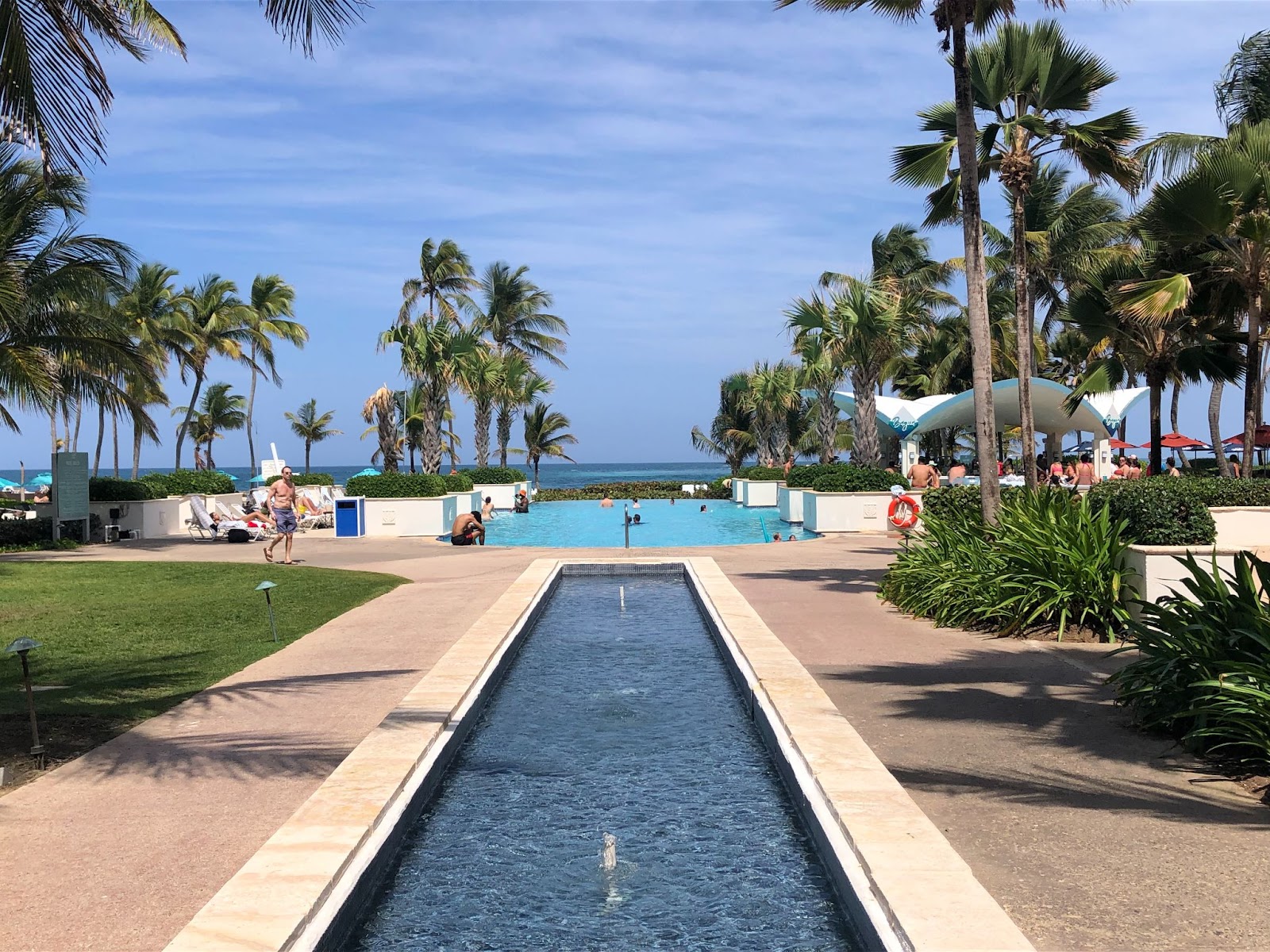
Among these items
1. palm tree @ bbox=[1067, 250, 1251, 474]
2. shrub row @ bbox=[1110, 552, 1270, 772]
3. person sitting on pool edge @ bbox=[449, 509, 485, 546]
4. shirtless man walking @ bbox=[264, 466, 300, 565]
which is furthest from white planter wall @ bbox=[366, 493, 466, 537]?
shrub row @ bbox=[1110, 552, 1270, 772]

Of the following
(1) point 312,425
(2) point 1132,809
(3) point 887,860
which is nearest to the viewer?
(3) point 887,860

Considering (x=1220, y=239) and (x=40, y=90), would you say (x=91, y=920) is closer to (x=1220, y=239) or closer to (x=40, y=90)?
(x=40, y=90)

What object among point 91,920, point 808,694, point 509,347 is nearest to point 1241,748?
point 808,694

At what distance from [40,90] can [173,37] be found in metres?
2.51

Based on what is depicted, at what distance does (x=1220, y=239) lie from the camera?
14906 mm

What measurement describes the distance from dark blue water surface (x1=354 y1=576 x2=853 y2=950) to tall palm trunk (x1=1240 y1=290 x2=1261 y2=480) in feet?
34.8

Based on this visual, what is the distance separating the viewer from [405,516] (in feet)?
84.1

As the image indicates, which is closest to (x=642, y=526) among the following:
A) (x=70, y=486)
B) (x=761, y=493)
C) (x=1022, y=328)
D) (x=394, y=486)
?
(x=761, y=493)

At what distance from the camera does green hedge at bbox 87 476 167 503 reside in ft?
80.6

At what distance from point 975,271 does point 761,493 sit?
2509 centimetres

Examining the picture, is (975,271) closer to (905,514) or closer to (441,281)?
(905,514)

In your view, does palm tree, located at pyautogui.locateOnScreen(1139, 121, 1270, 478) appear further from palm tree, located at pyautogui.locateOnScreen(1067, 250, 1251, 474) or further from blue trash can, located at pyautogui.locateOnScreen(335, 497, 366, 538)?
blue trash can, located at pyautogui.locateOnScreen(335, 497, 366, 538)

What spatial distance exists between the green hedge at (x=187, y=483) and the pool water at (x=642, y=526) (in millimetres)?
7910

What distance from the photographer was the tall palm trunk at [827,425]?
29688 millimetres
